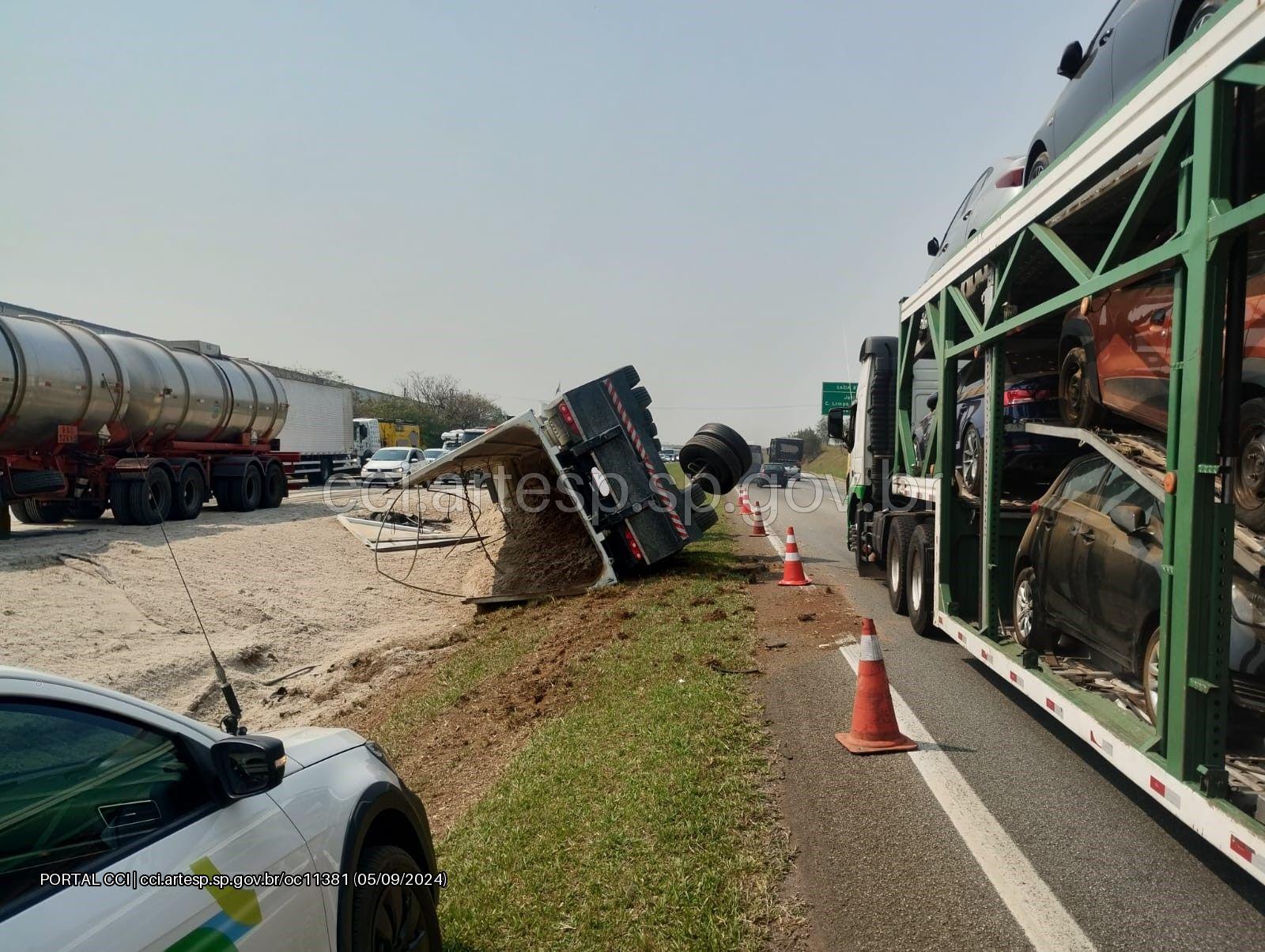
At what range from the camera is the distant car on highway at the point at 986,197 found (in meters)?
10.1

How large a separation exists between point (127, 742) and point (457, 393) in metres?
96.6

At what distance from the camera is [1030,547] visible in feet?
22.2

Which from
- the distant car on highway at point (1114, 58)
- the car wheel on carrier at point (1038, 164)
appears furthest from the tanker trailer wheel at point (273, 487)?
the distant car on highway at point (1114, 58)

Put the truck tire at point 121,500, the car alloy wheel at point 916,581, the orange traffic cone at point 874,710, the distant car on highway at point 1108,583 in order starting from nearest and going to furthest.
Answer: the distant car on highway at point 1108,583 < the orange traffic cone at point 874,710 < the car alloy wheel at point 916,581 < the truck tire at point 121,500

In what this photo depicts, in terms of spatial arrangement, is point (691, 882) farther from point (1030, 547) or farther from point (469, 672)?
point (469, 672)

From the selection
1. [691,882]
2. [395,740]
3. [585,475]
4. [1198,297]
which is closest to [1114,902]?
[691,882]

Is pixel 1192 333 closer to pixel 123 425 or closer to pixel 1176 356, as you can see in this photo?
pixel 1176 356

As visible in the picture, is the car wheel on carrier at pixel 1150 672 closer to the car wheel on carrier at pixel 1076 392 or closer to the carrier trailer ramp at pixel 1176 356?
the carrier trailer ramp at pixel 1176 356

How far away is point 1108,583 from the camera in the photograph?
5.47m

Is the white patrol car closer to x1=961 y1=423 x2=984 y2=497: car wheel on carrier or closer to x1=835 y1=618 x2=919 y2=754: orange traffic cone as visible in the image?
x1=835 y1=618 x2=919 y2=754: orange traffic cone

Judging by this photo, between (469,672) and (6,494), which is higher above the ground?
(6,494)

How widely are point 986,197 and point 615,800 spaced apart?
8281 millimetres

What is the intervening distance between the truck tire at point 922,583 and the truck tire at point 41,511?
17667 mm

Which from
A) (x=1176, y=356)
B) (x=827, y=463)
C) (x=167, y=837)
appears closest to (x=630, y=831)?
(x=167, y=837)
